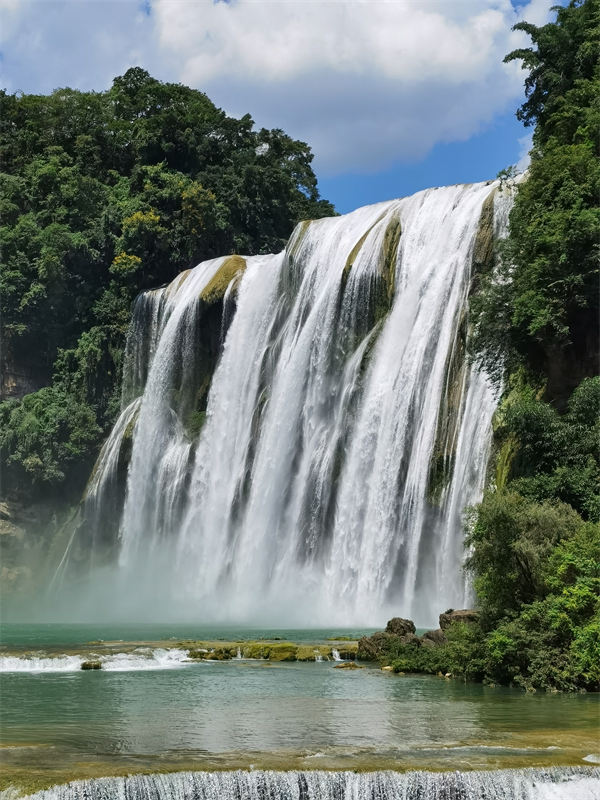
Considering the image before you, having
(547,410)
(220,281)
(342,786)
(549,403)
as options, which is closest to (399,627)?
(547,410)

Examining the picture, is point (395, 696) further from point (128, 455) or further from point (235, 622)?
point (128, 455)

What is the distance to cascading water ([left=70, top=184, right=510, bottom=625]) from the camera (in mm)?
29594

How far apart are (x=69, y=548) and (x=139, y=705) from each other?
35.8 metres

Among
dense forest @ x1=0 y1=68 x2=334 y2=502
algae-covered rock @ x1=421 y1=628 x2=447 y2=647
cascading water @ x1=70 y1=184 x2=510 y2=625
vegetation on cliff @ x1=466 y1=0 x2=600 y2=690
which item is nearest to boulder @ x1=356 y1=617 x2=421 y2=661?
algae-covered rock @ x1=421 y1=628 x2=447 y2=647

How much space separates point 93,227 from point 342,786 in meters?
52.6

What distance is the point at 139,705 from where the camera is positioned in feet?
49.3

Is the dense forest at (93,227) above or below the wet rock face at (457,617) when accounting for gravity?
above

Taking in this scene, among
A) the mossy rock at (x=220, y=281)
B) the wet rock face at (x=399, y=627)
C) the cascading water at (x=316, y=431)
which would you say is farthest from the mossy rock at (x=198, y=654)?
the mossy rock at (x=220, y=281)

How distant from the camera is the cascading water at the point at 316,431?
A: 29.6 meters

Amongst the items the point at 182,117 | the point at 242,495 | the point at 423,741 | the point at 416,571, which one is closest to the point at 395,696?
the point at 423,741

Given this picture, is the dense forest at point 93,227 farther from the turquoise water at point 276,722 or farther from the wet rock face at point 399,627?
the turquoise water at point 276,722

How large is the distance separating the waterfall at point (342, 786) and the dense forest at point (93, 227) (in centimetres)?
4406

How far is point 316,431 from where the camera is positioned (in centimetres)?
3634

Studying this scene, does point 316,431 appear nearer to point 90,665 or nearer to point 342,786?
point 90,665
